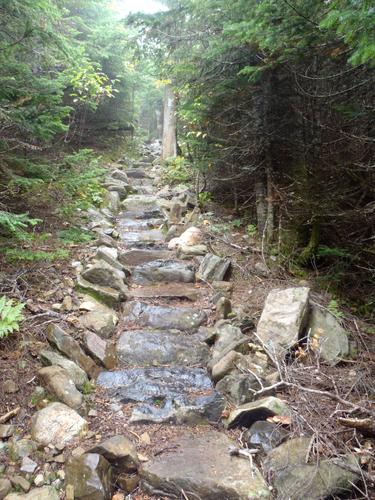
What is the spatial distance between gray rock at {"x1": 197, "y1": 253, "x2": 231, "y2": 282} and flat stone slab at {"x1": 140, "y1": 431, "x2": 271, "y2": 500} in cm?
341

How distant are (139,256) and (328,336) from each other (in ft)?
13.3

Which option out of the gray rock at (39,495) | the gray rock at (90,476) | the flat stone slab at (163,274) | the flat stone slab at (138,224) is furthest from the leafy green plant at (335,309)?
the flat stone slab at (138,224)

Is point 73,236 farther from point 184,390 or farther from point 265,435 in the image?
point 265,435

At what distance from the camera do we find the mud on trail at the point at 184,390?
2.80m

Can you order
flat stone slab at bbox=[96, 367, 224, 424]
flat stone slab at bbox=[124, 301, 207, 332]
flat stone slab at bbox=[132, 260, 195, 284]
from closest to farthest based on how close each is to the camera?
flat stone slab at bbox=[96, 367, 224, 424], flat stone slab at bbox=[124, 301, 207, 332], flat stone slab at bbox=[132, 260, 195, 284]

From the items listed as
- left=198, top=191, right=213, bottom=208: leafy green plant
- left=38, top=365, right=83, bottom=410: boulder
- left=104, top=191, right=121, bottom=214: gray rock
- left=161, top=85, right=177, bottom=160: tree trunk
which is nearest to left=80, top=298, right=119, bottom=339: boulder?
left=38, top=365, right=83, bottom=410: boulder

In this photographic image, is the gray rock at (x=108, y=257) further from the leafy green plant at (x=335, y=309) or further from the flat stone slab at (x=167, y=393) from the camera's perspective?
the leafy green plant at (x=335, y=309)

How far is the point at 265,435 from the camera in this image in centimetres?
319

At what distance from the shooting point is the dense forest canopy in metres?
4.62

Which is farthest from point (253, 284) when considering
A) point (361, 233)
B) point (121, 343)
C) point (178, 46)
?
point (178, 46)

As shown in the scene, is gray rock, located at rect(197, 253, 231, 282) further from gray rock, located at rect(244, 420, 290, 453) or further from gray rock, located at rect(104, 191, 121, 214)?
gray rock, located at rect(104, 191, 121, 214)

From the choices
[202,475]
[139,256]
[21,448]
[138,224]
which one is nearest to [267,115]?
[139,256]

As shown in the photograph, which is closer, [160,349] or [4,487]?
[4,487]

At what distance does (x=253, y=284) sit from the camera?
6.11 metres
